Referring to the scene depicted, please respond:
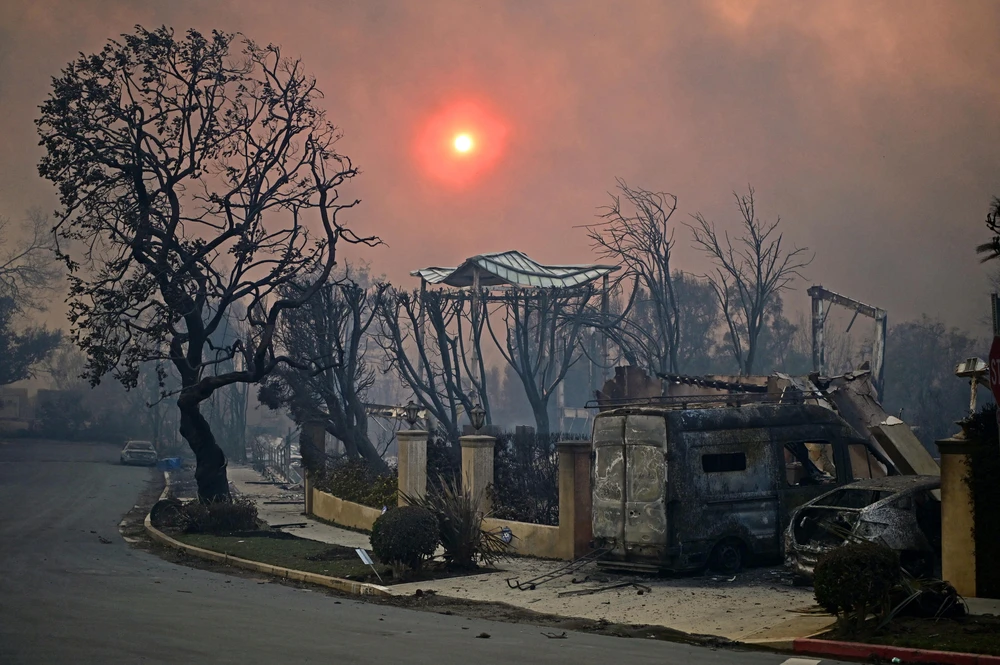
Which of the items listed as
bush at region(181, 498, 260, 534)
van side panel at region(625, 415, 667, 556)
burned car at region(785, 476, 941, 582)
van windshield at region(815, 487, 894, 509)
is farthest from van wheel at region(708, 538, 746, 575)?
bush at region(181, 498, 260, 534)

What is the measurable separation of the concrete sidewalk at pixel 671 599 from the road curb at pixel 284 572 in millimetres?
502

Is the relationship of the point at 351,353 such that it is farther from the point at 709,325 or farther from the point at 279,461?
the point at 709,325

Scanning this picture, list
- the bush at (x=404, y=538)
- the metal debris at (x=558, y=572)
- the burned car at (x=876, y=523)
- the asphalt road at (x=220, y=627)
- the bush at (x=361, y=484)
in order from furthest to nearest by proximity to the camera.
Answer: the bush at (x=361, y=484) < the bush at (x=404, y=538) < the metal debris at (x=558, y=572) < the burned car at (x=876, y=523) < the asphalt road at (x=220, y=627)

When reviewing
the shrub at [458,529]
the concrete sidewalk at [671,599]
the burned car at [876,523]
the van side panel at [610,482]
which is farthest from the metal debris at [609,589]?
the shrub at [458,529]

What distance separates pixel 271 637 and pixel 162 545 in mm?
14300

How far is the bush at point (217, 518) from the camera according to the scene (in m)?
25.5

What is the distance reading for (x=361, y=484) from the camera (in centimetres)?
2861

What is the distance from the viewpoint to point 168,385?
9775 centimetres

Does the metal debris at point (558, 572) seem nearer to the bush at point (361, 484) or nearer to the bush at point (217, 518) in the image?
the bush at point (361, 484)

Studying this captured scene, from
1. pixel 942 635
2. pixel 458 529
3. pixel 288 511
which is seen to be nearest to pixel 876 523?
pixel 942 635

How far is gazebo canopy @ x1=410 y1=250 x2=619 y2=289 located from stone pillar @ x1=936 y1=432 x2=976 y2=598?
33.0 meters

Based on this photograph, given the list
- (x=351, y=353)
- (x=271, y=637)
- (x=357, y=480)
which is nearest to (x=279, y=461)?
(x=351, y=353)

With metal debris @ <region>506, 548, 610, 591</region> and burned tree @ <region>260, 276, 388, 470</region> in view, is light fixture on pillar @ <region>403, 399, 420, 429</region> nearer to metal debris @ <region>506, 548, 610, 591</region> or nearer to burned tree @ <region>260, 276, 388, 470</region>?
metal debris @ <region>506, 548, 610, 591</region>

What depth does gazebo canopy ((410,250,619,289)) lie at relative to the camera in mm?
46250
